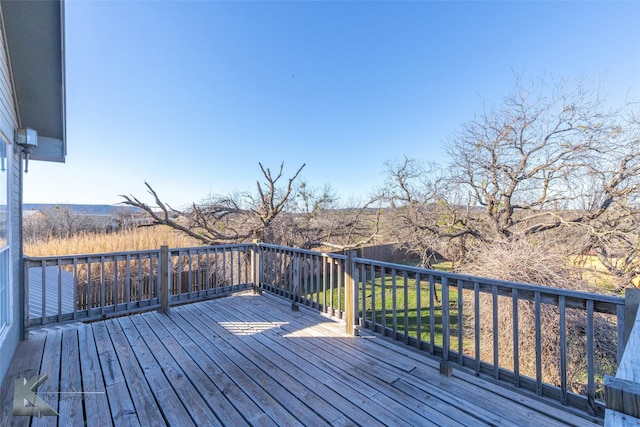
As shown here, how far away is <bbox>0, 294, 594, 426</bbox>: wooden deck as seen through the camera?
1.93 m

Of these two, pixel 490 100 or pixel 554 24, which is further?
pixel 490 100

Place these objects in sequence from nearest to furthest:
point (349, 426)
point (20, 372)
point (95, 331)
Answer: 1. point (349, 426)
2. point (20, 372)
3. point (95, 331)

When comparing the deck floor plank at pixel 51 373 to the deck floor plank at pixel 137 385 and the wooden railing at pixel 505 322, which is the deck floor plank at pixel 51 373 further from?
the wooden railing at pixel 505 322

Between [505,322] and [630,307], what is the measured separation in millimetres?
2965

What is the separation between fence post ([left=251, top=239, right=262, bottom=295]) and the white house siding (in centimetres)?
305

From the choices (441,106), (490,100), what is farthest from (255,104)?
(490,100)

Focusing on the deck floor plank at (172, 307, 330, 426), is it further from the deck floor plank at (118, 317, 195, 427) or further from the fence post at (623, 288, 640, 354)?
the fence post at (623, 288, 640, 354)

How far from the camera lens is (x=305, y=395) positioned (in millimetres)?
2178

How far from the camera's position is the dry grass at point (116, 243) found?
24.7ft

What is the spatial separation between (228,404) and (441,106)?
996 cm

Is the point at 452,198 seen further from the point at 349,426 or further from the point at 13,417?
the point at 13,417

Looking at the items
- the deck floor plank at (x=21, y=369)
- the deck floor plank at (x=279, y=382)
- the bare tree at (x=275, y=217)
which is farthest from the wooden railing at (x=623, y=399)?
the bare tree at (x=275, y=217)

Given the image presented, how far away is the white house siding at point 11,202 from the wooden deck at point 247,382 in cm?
23

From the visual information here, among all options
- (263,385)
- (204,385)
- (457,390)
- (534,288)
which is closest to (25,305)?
(204,385)
